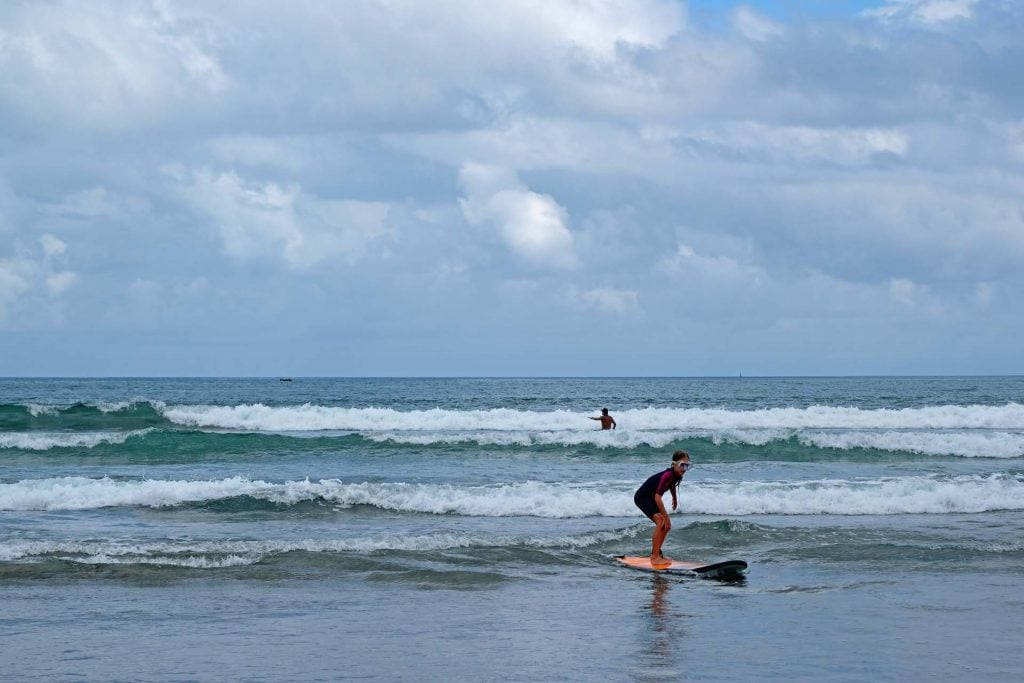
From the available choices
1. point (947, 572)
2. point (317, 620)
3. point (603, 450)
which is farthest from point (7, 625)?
point (603, 450)

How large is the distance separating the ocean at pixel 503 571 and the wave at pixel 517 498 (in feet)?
0.21

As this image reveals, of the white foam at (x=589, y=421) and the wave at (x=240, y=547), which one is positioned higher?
the white foam at (x=589, y=421)

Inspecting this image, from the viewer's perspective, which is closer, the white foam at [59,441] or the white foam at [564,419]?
the white foam at [59,441]

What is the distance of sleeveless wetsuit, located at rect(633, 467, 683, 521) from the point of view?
15242 millimetres

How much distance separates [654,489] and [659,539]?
784mm

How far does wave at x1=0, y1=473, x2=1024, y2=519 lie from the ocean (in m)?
0.06

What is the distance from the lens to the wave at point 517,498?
19.8m

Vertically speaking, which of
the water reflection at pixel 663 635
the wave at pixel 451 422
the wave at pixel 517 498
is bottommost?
the water reflection at pixel 663 635

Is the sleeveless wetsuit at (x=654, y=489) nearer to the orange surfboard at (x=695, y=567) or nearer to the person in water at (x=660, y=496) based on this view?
the person in water at (x=660, y=496)

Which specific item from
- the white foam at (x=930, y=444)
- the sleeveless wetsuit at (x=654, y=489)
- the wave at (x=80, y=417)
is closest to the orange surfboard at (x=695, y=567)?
the sleeveless wetsuit at (x=654, y=489)

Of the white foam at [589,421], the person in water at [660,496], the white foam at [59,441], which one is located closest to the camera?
the person in water at [660,496]

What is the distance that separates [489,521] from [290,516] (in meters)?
3.68

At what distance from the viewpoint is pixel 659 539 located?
48.9 ft

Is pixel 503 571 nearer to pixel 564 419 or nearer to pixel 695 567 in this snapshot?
pixel 695 567
